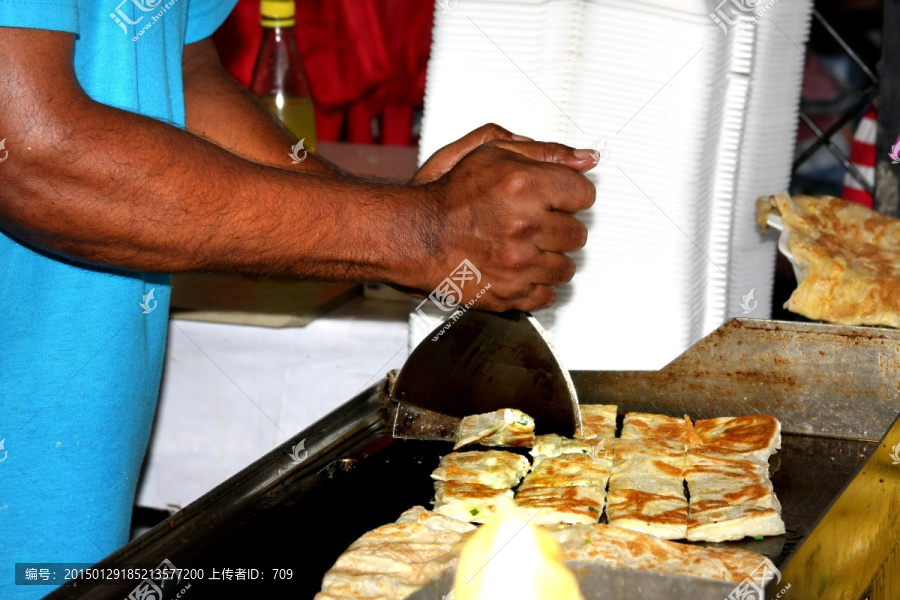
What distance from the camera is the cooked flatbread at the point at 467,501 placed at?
1737 mm

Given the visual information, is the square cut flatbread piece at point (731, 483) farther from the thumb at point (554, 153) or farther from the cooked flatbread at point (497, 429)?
the thumb at point (554, 153)

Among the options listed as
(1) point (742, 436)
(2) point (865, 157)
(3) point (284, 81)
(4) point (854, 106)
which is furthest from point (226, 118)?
(4) point (854, 106)

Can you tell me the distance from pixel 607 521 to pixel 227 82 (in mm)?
1549

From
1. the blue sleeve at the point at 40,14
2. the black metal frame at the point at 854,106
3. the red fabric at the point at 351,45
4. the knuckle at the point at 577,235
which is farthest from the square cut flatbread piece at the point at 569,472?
the red fabric at the point at 351,45

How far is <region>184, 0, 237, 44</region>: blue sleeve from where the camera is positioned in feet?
7.48

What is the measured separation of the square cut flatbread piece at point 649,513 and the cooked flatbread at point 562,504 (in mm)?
30

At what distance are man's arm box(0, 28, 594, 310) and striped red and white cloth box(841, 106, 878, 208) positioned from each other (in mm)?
2694

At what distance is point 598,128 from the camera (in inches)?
90.8

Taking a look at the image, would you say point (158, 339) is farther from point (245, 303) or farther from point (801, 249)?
point (801, 249)

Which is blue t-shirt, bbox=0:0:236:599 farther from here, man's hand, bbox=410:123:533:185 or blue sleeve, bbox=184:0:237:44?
man's hand, bbox=410:123:533:185

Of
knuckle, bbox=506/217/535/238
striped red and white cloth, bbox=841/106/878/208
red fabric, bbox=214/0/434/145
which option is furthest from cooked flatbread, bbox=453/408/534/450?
red fabric, bbox=214/0/434/145

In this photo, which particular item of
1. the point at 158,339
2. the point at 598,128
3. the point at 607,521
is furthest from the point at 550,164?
the point at 158,339

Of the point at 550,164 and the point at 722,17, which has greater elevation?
the point at 722,17

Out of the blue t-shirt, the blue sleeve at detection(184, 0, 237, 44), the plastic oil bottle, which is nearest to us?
the blue t-shirt
